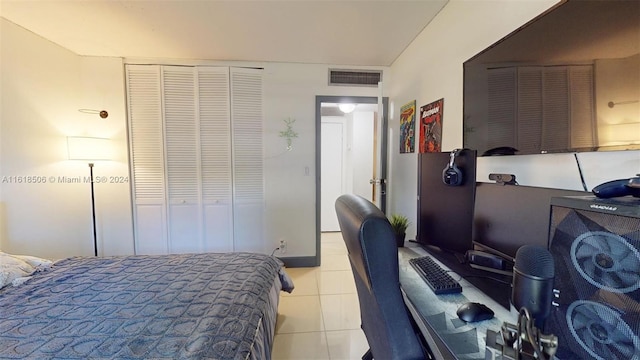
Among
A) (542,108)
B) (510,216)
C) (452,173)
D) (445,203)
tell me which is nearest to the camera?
(542,108)

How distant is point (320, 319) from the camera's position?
86.9 inches

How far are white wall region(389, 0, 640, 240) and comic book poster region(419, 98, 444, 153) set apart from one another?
2.5 inches

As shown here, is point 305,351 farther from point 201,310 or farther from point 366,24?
point 366,24

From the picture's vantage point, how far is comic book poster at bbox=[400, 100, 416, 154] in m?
2.55

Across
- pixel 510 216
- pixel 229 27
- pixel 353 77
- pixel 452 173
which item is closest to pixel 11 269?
pixel 229 27

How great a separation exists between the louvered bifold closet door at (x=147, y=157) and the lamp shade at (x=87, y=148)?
0.28 metres

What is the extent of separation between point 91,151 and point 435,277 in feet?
11.1

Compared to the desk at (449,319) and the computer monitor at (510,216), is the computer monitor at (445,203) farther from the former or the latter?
the desk at (449,319)

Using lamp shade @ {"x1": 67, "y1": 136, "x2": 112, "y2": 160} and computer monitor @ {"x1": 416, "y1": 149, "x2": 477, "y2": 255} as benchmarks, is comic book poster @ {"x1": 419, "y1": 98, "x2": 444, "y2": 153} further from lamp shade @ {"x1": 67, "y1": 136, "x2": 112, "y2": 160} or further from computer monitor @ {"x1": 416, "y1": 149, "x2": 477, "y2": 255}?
lamp shade @ {"x1": 67, "y1": 136, "x2": 112, "y2": 160}

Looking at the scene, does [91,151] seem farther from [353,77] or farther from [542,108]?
[542,108]

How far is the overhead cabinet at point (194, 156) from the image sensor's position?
9.89ft

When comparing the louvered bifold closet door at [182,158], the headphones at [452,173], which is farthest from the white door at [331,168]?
the headphones at [452,173]

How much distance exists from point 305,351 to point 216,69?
3052 millimetres

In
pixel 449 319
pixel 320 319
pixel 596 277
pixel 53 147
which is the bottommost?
pixel 320 319
